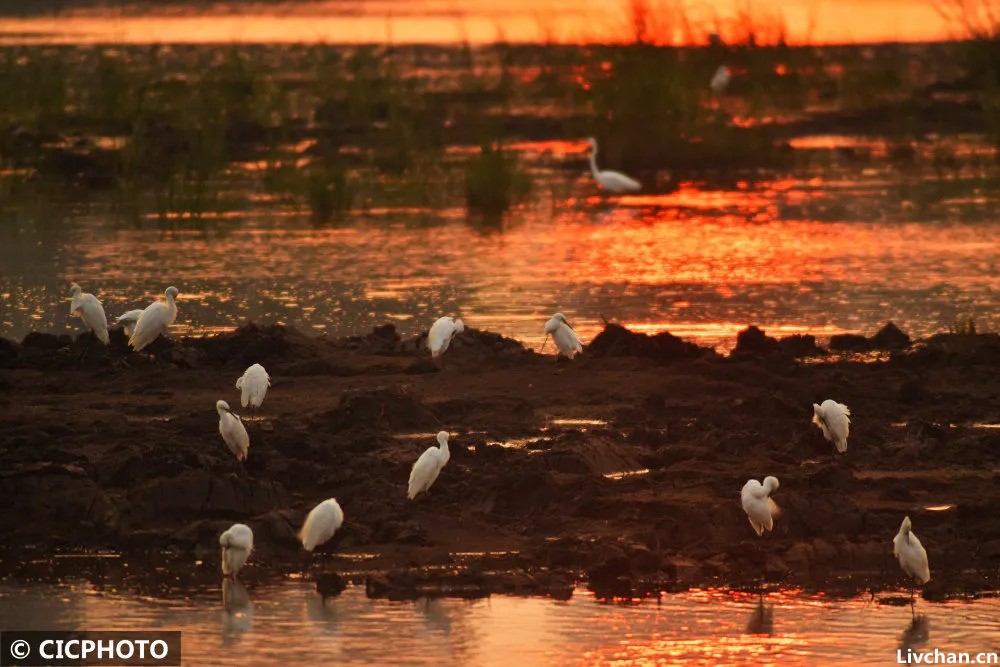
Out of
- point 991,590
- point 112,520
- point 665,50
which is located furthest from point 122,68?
point 991,590

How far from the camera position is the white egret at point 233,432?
1152 centimetres

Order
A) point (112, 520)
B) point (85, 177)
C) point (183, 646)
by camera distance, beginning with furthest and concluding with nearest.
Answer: point (85, 177) < point (112, 520) < point (183, 646)

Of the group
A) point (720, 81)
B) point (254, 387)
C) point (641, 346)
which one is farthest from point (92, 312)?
point (720, 81)

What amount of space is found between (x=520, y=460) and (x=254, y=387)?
214cm

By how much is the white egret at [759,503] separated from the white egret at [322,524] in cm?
216

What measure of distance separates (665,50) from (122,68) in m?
9.32

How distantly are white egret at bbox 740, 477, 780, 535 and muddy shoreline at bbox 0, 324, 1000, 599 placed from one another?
0.16 m

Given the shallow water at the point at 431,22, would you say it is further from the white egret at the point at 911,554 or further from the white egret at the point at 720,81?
the white egret at the point at 911,554

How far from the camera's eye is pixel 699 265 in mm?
20406

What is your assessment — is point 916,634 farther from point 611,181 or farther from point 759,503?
point 611,181

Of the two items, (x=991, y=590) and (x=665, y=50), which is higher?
(x=665, y=50)

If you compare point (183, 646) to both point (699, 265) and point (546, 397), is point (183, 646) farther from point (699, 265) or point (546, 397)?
point (699, 265)

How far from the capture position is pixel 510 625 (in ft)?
31.5

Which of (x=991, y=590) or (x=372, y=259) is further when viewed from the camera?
(x=372, y=259)
